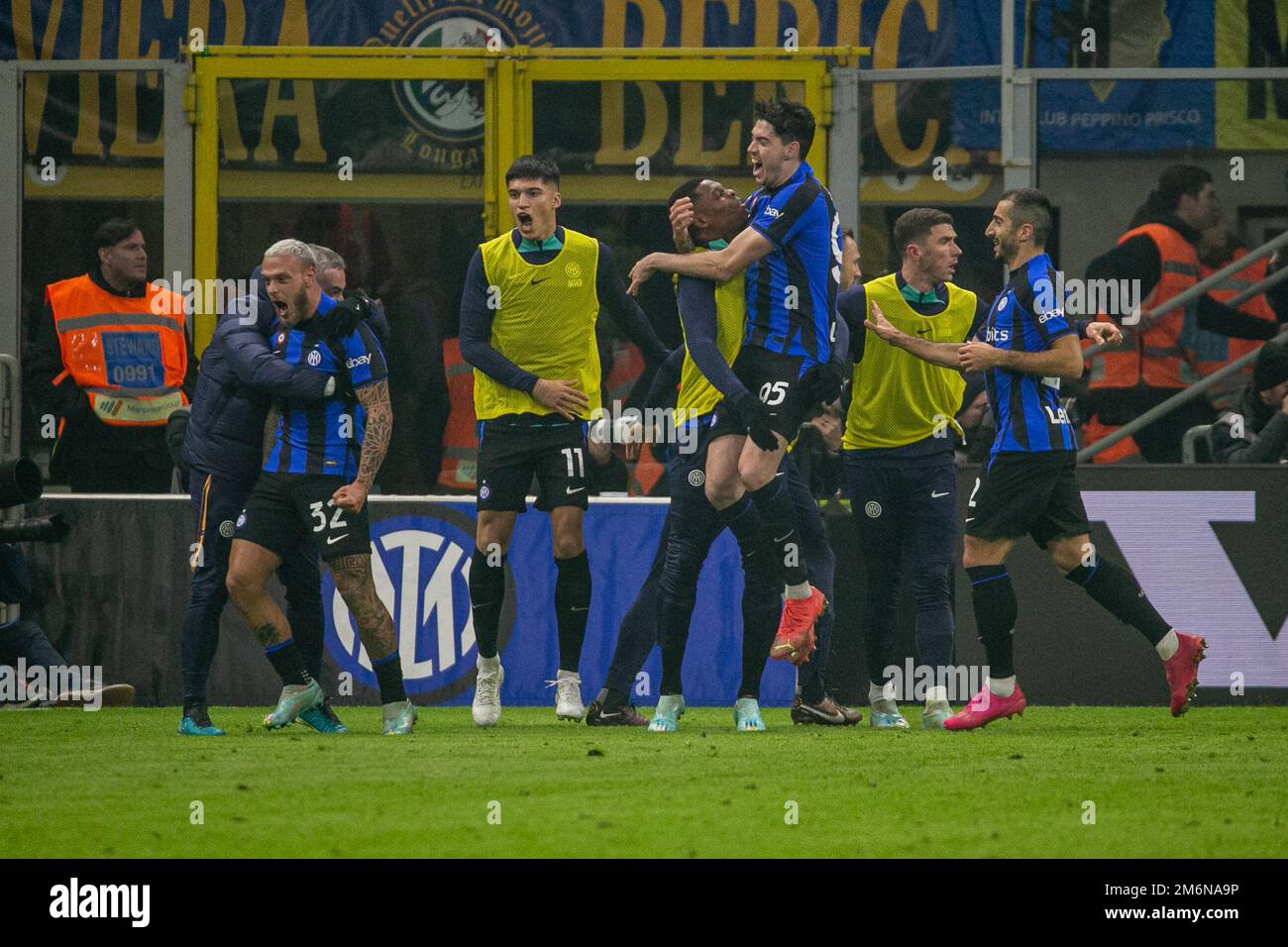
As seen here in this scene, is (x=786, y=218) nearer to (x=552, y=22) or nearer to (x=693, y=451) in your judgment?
(x=693, y=451)

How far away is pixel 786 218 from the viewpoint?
818 cm

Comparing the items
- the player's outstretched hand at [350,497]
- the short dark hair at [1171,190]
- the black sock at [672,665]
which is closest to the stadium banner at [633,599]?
the black sock at [672,665]

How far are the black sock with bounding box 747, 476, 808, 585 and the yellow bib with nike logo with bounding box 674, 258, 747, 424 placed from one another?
43 centimetres

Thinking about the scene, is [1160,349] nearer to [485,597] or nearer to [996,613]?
[996,613]

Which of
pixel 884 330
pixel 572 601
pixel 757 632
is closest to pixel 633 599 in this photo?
pixel 572 601

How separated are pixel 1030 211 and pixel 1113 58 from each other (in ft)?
14.4

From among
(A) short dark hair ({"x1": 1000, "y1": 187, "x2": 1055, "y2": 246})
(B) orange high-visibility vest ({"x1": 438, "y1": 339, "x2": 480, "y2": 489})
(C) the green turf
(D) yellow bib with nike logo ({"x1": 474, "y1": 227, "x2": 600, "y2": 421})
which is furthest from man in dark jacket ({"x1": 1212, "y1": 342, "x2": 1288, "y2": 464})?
(B) orange high-visibility vest ({"x1": 438, "y1": 339, "x2": 480, "y2": 489})

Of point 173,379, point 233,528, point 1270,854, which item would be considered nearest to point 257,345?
point 233,528

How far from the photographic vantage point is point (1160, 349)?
11195 mm

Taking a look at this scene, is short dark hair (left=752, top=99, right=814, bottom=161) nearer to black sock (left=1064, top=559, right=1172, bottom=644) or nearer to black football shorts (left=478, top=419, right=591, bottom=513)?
black football shorts (left=478, top=419, right=591, bottom=513)

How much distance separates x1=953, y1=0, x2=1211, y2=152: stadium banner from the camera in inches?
465

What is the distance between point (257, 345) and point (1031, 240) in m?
2.97

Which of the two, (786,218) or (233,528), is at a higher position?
(786,218)
